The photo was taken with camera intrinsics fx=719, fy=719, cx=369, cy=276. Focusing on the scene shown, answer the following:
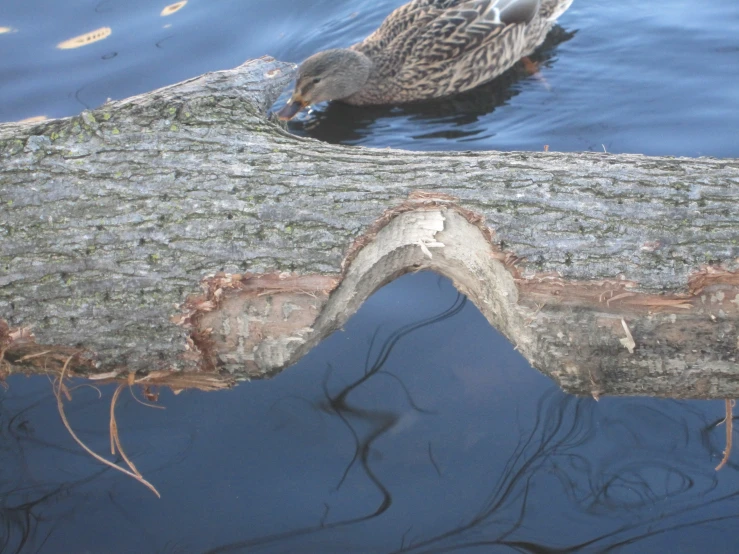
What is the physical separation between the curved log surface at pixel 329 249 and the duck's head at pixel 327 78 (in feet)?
10.8

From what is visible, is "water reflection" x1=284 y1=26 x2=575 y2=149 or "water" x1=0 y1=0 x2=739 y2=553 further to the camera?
"water reflection" x1=284 y1=26 x2=575 y2=149

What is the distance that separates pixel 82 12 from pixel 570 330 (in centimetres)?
584

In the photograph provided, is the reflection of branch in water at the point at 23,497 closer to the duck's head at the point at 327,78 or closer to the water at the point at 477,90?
the water at the point at 477,90

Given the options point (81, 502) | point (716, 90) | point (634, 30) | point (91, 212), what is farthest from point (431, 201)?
point (634, 30)

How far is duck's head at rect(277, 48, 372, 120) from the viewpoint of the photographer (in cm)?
555

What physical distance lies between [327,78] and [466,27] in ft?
4.18

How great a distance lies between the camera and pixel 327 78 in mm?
5566

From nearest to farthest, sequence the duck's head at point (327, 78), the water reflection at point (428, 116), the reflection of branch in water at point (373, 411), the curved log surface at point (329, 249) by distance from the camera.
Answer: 1. the curved log surface at point (329, 249)
2. the reflection of branch in water at point (373, 411)
3. the water reflection at point (428, 116)
4. the duck's head at point (327, 78)

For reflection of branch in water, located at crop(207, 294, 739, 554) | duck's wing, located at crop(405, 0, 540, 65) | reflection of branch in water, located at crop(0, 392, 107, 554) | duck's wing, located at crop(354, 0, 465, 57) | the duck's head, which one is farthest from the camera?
duck's wing, located at crop(354, 0, 465, 57)

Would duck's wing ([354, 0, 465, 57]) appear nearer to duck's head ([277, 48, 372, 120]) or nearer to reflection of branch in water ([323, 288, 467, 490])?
duck's head ([277, 48, 372, 120])

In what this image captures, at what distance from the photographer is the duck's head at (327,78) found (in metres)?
5.55

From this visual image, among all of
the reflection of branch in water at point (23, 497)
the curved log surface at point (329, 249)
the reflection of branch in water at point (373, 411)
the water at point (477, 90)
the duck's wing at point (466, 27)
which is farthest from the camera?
the duck's wing at point (466, 27)

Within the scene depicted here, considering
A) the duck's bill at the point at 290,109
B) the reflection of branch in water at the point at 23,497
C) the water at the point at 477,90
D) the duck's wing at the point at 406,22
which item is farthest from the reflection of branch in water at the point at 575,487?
the duck's wing at the point at 406,22

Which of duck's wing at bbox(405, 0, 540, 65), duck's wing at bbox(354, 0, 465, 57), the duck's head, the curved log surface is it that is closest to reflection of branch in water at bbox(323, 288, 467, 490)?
the curved log surface
